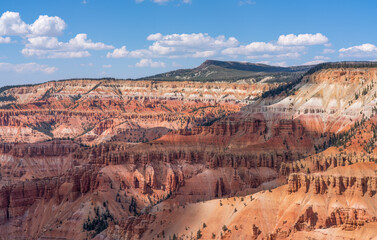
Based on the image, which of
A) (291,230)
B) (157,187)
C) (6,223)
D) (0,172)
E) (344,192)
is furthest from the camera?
(0,172)

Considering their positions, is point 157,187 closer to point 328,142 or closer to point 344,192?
point 328,142

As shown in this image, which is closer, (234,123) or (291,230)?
(291,230)

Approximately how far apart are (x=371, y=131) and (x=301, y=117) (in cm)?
4210

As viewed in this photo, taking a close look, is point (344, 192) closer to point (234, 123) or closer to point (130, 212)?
point (130, 212)

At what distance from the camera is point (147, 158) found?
170500mm

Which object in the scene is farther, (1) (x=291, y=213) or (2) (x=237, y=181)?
(2) (x=237, y=181)

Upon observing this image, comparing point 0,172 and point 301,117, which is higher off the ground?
point 301,117

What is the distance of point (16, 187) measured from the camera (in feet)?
515

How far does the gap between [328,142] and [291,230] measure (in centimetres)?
8180

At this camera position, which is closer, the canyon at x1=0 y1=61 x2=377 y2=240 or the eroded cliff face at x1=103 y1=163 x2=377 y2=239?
the eroded cliff face at x1=103 y1=163 x2=377 y2=239

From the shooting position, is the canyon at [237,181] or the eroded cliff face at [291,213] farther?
the canyon at [237,181]

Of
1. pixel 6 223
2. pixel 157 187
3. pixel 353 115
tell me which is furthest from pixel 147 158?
pixel 353 115

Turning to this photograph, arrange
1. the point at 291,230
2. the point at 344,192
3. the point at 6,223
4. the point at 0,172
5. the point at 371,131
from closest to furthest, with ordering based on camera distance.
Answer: the point at 291,230
the point at 344,192
the point at 371,131
the point at 6,223
the point at 0,172

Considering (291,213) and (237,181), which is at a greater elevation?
(291,213)
